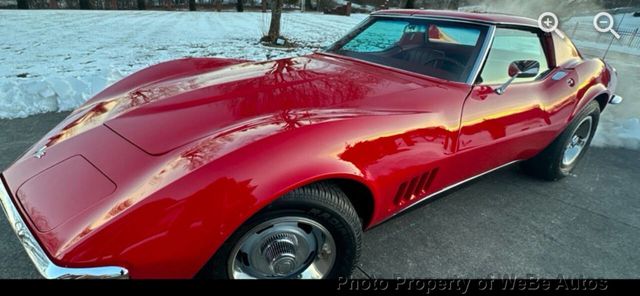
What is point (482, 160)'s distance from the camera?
2270 mm

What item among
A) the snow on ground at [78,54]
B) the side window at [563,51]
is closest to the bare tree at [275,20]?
the snow on ground at [78,54]

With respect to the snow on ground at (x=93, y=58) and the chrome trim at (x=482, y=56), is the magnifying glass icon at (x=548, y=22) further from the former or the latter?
the snow on ground at (x=93, y=58)

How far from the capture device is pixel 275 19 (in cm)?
914

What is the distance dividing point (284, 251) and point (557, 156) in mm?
2651

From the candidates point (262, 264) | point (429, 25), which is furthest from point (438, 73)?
point (262, 264)

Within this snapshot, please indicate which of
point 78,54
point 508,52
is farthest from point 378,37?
point 78,54

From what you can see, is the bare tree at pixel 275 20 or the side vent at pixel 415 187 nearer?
the side vent at pixel 415 187

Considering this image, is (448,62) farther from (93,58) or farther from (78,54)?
(78,54)

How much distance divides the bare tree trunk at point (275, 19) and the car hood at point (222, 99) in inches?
276

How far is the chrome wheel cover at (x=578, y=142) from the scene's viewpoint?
3.25m

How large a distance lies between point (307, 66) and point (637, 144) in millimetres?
4226

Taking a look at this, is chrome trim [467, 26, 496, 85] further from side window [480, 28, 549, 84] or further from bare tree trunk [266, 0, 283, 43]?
bare tree trunk [266, 0, 283, 43]

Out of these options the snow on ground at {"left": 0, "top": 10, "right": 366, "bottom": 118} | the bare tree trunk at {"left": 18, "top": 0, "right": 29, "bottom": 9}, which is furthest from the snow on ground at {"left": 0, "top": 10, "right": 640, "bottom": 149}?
the bare tree trunk at {"left": 18, "top": 0, "right": 29, "bottom": 9}

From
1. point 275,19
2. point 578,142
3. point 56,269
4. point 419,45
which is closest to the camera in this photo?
point 56,269
